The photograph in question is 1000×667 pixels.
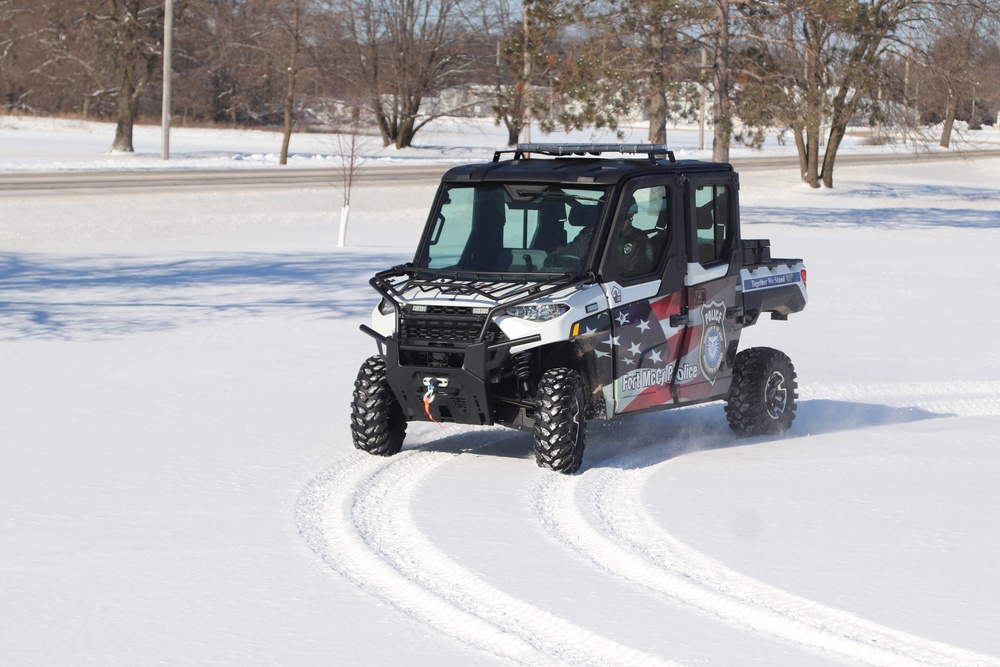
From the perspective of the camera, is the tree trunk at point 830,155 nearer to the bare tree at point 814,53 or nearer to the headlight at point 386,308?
the bare tree at point 814,53

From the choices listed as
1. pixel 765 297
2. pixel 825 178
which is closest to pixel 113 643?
pixel 765 297

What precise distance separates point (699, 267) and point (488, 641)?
13.9 ft

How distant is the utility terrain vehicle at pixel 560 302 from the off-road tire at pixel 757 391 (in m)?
0.03

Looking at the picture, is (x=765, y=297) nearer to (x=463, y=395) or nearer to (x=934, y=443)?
(x=934, y=443)

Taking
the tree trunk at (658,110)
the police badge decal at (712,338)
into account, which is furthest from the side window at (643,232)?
the tree trunk at (658,110)

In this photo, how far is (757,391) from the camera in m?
9.62

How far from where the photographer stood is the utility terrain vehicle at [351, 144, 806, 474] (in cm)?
812

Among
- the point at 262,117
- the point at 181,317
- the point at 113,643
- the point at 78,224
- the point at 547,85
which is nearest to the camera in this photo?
the point at 113,643

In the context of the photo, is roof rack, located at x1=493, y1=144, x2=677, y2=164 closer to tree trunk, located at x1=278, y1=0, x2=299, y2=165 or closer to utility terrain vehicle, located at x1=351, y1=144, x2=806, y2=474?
utility terrain vehicle, located at x1=351, y1=144, x2=806, y2=474

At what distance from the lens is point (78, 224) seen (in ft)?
84.4

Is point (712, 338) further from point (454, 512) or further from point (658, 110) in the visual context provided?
point (658, 110)

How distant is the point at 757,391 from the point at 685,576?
3.51 metres

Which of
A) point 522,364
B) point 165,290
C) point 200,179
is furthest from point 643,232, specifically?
point 200,179

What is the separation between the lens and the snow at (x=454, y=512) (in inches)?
218
